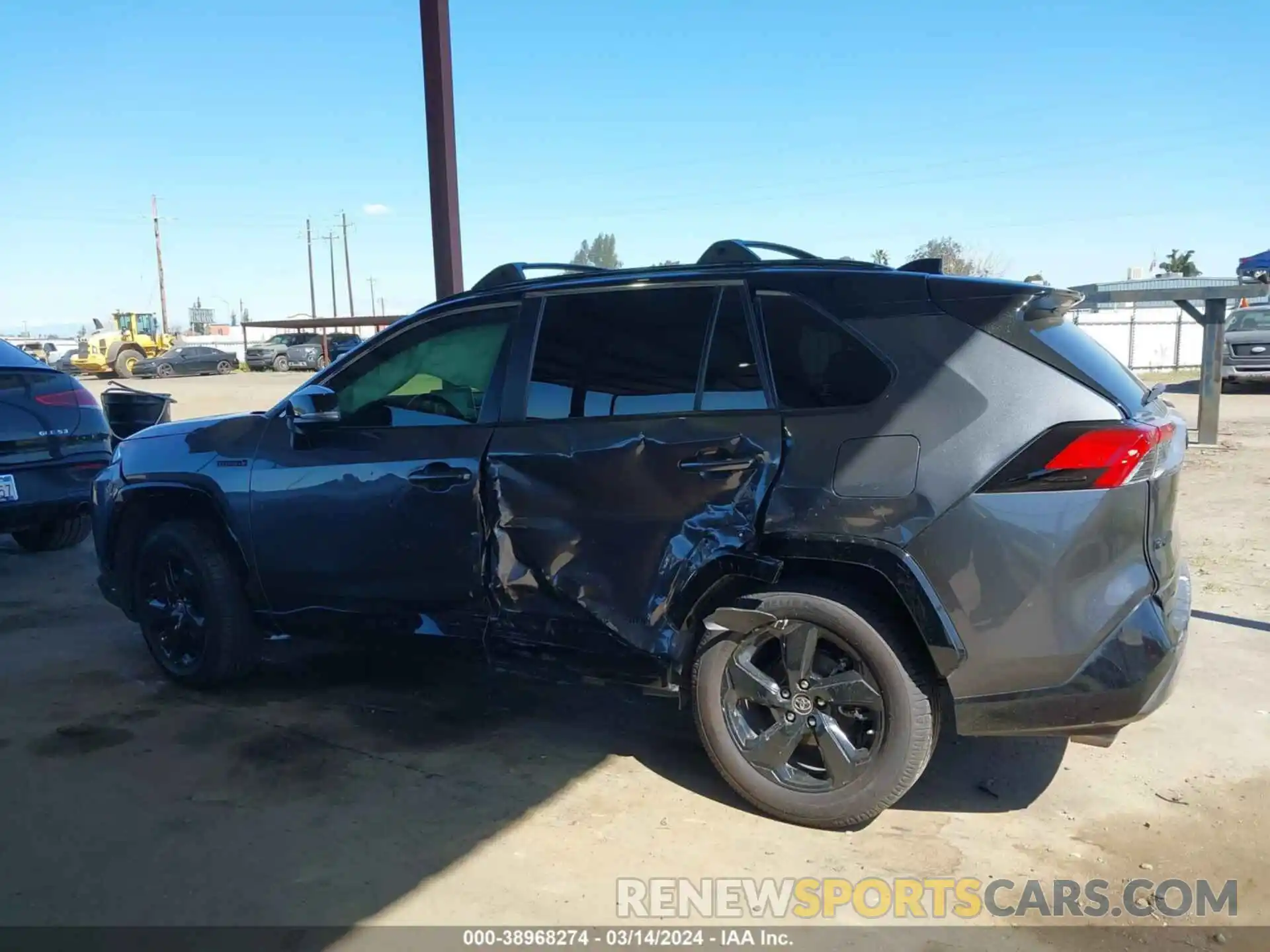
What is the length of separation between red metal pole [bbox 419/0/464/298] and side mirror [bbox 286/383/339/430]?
98.5 inches

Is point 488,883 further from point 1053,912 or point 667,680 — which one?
point 1053,912

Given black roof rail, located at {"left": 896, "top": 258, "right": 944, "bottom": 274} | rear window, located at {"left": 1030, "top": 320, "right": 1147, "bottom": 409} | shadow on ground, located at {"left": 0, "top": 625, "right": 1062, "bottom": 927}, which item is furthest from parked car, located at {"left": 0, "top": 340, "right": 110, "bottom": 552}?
rear window, located at {"left": 1030, "top": 320, "right": 1147, "bottom": 409}

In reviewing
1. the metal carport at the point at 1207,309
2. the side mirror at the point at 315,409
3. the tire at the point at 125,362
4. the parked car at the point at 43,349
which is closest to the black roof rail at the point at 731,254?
the side mirror at the point at 315,409

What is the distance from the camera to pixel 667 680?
3590mm

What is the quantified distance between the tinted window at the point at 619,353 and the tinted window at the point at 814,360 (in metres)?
0.28

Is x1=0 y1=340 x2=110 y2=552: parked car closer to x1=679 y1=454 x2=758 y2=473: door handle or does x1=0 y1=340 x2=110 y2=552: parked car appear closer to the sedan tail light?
the sedan tail light

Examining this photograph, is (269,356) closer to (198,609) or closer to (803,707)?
(198,609)

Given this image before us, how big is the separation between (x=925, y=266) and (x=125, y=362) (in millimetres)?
44288

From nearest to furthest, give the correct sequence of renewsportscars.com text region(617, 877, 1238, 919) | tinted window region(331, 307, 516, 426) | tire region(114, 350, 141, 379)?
renewsportscars.com text region(617, 877, 1238, 919)
tinted window region(331, 307, 516, 426)
tire region(114, 350, 141, 379)

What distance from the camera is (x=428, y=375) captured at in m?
4.22

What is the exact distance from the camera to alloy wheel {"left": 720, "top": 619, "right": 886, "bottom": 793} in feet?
10.8

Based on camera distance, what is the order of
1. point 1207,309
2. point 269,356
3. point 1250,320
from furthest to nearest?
point 269,356 < point 1250,320 < point 1207,309

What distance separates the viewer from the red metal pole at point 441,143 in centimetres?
651

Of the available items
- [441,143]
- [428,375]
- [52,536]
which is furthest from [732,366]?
[52,536]
